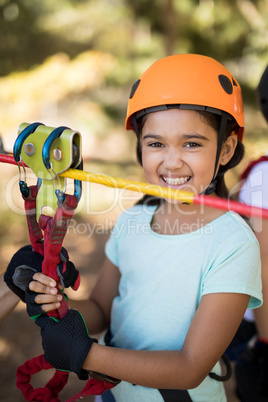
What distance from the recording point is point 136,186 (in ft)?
3.50

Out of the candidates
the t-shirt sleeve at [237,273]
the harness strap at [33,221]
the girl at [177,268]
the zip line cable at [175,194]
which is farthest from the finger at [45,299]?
the t-shirt sleeve at [237,273]

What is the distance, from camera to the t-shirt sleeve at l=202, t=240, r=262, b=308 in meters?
1.32

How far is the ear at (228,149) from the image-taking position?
1.68 m

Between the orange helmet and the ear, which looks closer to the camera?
the orange helmet

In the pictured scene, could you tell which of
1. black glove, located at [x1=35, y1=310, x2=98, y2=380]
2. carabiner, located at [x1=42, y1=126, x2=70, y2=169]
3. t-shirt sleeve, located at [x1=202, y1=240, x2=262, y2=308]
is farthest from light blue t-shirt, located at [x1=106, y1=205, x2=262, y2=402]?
carabiner, located at [x1=42, y1=126, x2=70, y2=169]

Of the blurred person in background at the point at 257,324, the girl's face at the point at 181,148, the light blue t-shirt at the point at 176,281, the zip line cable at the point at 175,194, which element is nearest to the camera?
the zip line cable at the point at 175,194

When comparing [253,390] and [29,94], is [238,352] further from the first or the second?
[29,94]

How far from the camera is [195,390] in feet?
4.80

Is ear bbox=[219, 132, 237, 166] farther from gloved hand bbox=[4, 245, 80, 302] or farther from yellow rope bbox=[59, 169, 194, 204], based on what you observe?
gloved hand bbox=[4, 245, 80, 302]

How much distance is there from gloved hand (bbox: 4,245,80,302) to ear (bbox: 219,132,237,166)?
81 cm

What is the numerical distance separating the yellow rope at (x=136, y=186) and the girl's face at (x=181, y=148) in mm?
446

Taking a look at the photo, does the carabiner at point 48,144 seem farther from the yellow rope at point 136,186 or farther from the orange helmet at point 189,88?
the orange helmet at point 189,88

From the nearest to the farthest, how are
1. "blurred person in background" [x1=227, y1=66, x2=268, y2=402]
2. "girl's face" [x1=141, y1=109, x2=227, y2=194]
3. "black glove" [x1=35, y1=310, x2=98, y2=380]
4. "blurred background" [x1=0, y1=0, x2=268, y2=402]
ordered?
"black glove" [x1=35, y1=310, x2=98, y2=380] < "girl's face" [x1=141, y1=109, x2=227, y2=194] < "blurred person in background" [x1=227, y1=66, x2=268, y2=402] < "blurred background" [x1=0, y1=0, x2=268, y2=402]

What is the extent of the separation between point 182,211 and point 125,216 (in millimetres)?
289
